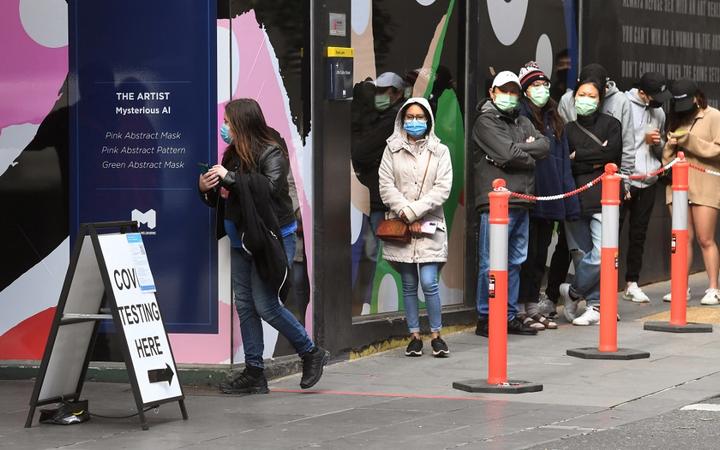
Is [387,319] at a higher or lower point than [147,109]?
lower

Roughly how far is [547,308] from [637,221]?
1.73 m

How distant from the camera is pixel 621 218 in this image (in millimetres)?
14039

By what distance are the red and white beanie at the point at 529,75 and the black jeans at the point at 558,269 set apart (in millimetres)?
1534

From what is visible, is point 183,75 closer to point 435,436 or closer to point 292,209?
point 292,209

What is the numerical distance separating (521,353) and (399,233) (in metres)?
1.34

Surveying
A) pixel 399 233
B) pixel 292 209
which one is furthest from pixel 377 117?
pixel 292 209

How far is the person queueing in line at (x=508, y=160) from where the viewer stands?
11406mm

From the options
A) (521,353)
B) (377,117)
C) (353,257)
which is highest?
(377,117)

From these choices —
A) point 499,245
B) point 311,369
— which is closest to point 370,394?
point 311,369

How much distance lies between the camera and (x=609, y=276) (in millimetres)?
10844

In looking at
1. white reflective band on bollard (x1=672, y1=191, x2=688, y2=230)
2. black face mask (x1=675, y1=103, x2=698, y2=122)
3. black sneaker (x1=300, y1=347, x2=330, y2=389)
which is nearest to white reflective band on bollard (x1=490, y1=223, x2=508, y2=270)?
black sneaker (x1=300, y1=347, x2=330, y2=389)

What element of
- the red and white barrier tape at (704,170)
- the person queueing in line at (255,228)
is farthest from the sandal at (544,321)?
the person queueing in line at (255,228)

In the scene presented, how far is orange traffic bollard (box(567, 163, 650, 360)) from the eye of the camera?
35.2ft

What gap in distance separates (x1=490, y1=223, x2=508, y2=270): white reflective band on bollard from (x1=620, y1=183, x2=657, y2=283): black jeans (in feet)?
15.8
